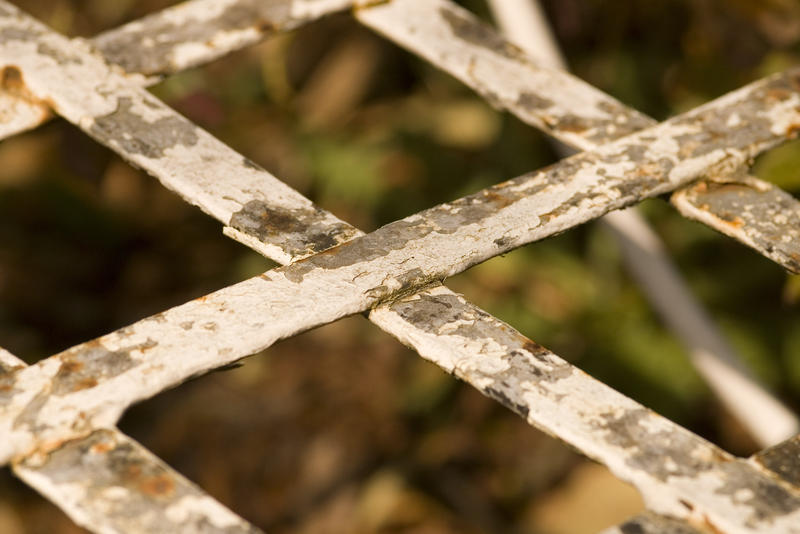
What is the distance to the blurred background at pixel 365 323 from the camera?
193 centimetres

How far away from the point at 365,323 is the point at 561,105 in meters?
1.44

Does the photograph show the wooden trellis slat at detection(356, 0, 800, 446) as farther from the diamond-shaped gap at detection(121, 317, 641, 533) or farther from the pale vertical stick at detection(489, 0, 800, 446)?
the diamond-shaped gap at detection(121, 317, 641, 533)

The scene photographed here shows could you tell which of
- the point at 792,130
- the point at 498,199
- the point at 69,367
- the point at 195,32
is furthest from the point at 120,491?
the point at 792,130

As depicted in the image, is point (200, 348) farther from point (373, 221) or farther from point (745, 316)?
point (373, 221)

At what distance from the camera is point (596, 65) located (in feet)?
6.75

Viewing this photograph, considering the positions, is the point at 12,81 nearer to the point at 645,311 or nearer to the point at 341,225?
the point at 341,225

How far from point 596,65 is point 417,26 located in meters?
1.02

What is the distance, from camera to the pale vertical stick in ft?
4.65

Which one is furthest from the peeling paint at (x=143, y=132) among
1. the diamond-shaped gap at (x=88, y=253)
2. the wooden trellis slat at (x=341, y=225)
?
the diamond-shaped gap at (x=88, y=253)

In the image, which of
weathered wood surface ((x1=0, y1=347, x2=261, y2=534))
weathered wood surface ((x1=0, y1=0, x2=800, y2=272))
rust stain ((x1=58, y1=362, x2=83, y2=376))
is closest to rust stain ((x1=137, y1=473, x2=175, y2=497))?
weathered wood surface ((x1=0, y1=347, x2=261, y2=534))

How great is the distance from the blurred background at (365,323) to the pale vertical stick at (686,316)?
32 centimetres

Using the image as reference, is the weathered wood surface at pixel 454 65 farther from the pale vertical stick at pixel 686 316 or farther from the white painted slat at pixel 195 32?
the pale vertical stick at pixel 686 316

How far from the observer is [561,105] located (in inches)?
40.9

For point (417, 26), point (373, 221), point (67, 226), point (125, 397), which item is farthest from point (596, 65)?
point (125, 397)
